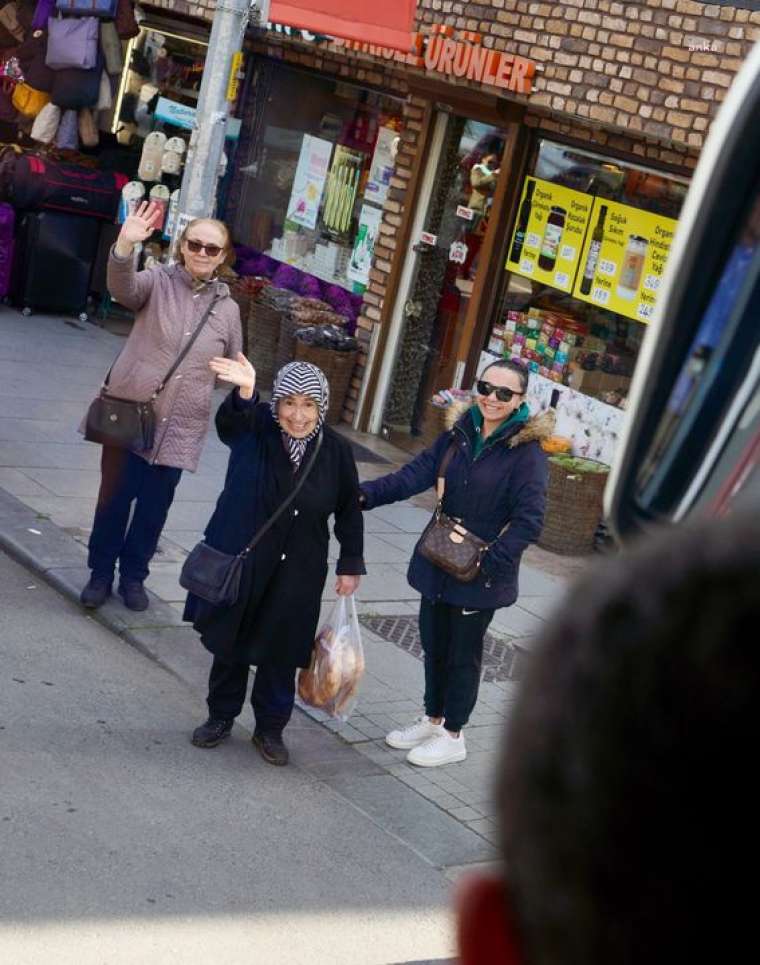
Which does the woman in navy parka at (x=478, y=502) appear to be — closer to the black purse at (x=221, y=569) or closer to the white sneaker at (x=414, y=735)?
the white sneaker at (x=414, y=735)

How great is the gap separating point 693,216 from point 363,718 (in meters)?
5.97

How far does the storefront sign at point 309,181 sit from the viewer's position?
561 inches

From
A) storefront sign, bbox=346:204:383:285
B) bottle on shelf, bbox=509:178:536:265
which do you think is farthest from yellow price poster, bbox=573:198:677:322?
storefront sign, bbox=346:204:383:285

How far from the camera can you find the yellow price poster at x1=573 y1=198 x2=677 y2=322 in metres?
11.1

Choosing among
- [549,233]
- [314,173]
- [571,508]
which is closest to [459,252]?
[549,233]

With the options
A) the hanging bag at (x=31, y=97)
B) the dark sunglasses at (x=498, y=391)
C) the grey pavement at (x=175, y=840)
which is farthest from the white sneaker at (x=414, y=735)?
the hanging bag at (x=31, y=97)

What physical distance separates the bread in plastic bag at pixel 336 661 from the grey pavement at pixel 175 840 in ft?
1.14

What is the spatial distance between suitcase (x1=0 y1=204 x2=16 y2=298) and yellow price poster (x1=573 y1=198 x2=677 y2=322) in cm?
575

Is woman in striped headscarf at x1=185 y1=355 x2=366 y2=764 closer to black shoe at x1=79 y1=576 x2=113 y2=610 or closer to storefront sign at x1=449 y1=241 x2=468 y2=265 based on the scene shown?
black shoe at x1=79 y1=576 x2=113 y2=610

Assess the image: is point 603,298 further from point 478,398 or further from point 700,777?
point 700,777

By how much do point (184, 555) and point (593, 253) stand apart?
4.07 metres

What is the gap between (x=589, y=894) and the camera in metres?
0.85

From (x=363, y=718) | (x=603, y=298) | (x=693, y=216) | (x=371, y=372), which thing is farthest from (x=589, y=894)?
(x=371, y=372)

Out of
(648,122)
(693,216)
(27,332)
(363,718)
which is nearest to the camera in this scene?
(693,216)
